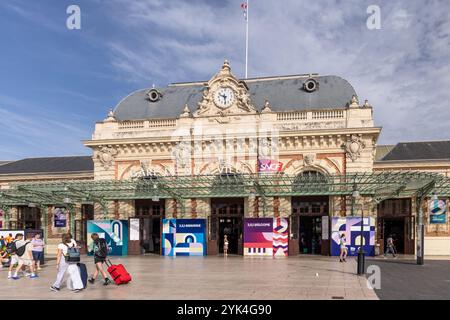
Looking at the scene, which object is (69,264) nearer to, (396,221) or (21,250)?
(21,250)

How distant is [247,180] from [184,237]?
18.2ft

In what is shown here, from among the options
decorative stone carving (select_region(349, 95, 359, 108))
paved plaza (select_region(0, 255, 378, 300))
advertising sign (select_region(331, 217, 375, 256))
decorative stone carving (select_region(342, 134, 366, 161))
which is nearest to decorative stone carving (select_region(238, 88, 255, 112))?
decorative stone carving (select_region(349, 95, 359, 108))

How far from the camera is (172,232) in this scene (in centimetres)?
3031

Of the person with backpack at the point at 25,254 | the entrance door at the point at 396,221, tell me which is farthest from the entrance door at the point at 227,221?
the person with backpack at the point at 25,254

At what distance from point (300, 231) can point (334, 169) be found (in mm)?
4648

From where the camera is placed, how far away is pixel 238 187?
29781mm

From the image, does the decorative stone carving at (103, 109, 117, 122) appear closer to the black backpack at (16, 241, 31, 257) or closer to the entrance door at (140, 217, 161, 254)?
the entrance door at (140, 217, 161, 254)

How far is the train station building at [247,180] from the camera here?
29.1 meters

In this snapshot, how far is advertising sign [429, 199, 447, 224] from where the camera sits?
112 feet

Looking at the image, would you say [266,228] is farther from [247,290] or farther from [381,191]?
[247,290]

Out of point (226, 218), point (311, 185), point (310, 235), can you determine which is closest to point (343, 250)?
point (311, 185)

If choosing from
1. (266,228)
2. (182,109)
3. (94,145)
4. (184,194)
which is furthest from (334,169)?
(94,145)

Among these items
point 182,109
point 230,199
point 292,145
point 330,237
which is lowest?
point 330,237

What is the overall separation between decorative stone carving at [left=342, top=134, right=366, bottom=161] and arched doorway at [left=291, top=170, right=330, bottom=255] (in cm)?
211
